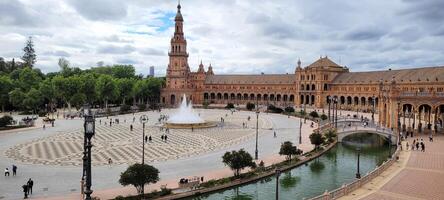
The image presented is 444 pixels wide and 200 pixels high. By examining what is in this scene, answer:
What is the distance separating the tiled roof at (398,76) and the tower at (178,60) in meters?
47.0

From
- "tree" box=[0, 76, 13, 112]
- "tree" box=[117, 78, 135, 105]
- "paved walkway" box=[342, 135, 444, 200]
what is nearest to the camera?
"paved walkway" box=[342, 135, 444, 200]

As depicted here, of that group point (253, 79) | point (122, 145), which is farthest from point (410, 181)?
point (253, 79)

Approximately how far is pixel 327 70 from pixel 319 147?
76179mm

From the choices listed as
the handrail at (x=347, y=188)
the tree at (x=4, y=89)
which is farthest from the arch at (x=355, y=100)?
the tree at (x=4, y=89)

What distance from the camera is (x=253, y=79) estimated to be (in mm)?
138250

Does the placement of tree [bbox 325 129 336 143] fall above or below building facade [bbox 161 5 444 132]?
below

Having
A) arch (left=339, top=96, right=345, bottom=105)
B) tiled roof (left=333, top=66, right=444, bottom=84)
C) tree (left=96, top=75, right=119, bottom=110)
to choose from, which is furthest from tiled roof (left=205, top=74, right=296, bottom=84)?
tree (left=96, top=75, right=119, bottom=110)

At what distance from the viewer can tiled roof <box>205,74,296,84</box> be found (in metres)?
133

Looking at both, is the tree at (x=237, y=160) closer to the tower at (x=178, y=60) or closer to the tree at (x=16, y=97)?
the tree at (x=16, y=97)

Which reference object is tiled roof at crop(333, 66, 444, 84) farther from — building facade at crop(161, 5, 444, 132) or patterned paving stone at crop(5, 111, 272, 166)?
patterned paving stone at crop(5, 111, 272, 166)

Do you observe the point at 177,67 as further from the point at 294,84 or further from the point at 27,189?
the point at 27,189

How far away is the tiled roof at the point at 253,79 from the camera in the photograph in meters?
133

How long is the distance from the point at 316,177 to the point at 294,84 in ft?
304

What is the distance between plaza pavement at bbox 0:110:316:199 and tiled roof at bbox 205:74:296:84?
6356cm
